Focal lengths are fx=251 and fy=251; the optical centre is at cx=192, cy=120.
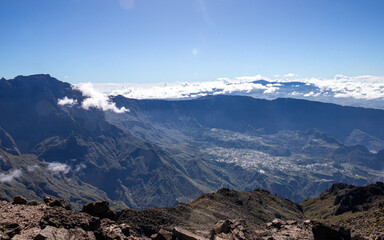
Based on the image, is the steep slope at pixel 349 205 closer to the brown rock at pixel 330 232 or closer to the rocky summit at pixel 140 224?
the rocky summit at pixel 140 224

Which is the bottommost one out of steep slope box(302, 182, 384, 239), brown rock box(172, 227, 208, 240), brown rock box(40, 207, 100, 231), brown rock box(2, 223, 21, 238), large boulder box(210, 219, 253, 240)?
steep slope box(302, 182, 384, 239)

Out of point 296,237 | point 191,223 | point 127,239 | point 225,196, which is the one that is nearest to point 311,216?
point 225,196

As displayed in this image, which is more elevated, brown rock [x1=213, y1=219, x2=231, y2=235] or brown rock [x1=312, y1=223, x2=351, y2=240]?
brown rock [x1=312, y1=223, x2=351, y2=240]

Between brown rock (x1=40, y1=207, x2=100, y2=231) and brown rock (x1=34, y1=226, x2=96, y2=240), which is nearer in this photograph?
brown rock (x1=34, y1=226, x2=96, y2=240)

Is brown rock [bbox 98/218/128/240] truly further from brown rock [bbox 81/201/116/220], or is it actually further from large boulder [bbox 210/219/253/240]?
large boulder [bbox 210/219/253/240]

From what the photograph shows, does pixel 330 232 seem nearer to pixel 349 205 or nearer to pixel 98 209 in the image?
pixel 98 209

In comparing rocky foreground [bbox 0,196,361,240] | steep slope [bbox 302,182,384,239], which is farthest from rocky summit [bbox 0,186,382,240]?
steep slope [bbox 302,182,384,239]

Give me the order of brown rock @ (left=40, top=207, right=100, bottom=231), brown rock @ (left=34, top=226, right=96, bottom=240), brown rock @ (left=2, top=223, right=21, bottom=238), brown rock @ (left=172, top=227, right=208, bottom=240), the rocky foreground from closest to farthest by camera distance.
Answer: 1. brown rock @ (left=34, top=226, right=96, bottom=240)
2. brown rock @ (left=2, top=223, right=21, bottom=238)
3. the rocky foreground
4. brown rock @ (left=40, top=207, right=100, bottom=231)
5. brown rock @ (left=172, top=227, right=208, bottom=240)

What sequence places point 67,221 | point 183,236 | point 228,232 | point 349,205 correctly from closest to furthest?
point 67,221
point 183,236
point 228,232
point 349,205

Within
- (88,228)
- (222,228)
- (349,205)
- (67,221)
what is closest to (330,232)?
(222,228)
